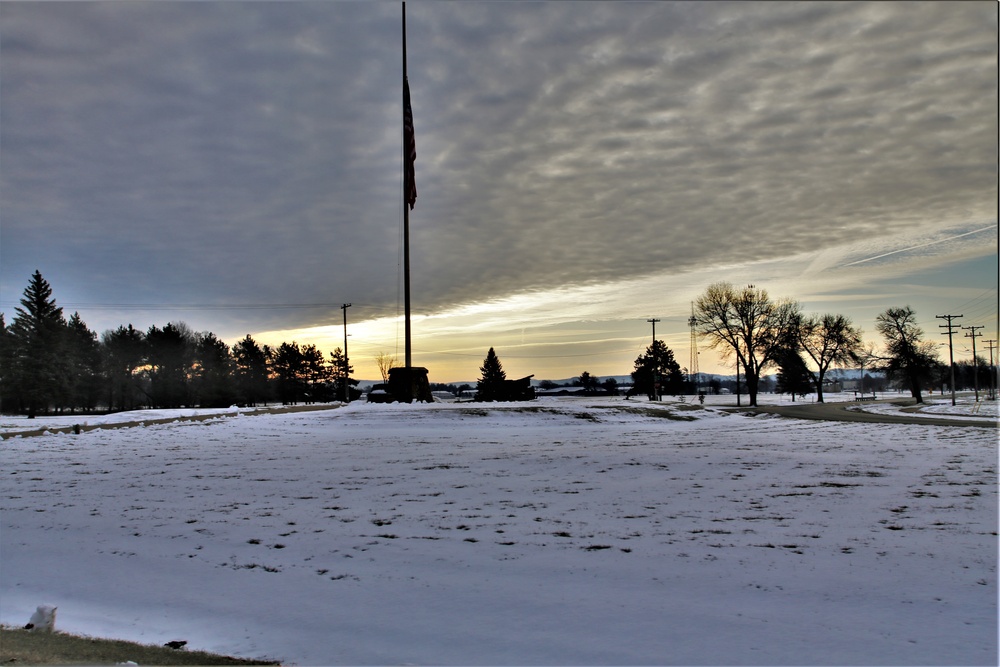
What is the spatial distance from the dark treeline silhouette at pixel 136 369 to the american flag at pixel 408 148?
36.7 metres

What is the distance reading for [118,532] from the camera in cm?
777

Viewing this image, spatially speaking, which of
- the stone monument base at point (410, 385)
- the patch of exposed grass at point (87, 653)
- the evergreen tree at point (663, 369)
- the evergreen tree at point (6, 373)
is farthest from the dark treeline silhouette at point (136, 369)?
the patch of exposed grass at point (87, 653)

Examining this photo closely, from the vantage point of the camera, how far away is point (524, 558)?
21.2 ft

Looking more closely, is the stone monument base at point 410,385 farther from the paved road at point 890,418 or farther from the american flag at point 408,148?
the paved road at point 890,418

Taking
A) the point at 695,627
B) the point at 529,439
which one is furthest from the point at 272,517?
the point at 529,439

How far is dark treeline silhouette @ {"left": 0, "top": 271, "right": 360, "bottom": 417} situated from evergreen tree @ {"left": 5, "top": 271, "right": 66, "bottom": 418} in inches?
3.3

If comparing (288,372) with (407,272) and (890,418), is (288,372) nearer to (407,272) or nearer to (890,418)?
(407,272)

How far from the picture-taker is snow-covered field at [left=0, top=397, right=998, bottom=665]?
15.5 feet

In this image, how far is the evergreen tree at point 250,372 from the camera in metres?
91.0

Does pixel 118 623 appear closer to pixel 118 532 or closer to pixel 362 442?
pixel 118 532

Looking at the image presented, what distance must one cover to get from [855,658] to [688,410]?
3027 cm

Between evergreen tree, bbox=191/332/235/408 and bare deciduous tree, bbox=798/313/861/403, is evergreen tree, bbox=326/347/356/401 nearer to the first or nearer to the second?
evergreen tree, bbox=191/332/235/408

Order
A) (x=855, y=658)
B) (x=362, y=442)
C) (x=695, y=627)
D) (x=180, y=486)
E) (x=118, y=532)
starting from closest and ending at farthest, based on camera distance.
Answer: (x=855, y=658) < (x=695, y=627) < (x=118, y=532) < (x=180, y=486) < (x=362, y=442)

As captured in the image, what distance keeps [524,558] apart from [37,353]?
7378 centimetres
